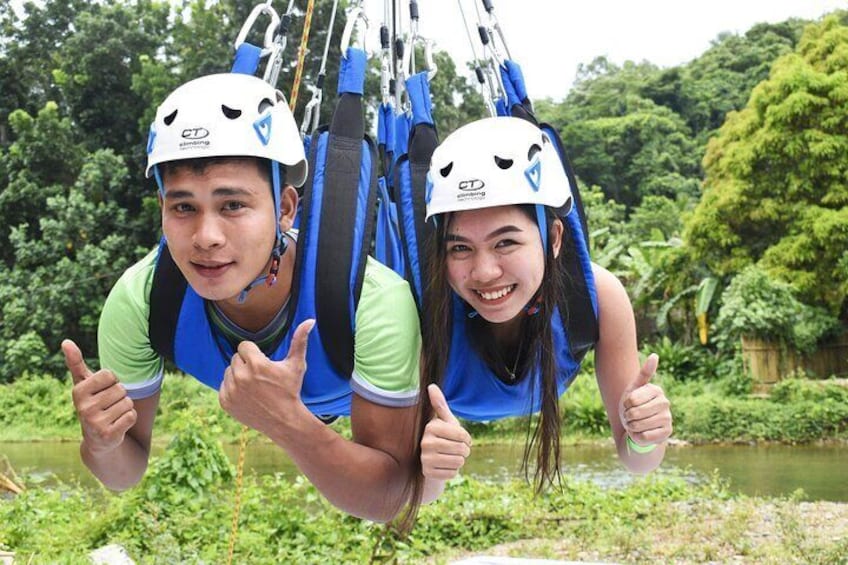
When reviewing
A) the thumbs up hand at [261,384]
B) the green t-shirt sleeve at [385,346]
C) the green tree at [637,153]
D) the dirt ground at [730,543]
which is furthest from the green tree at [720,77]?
the thumbs up hand at [261,384]

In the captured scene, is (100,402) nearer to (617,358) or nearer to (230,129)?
(230,129)

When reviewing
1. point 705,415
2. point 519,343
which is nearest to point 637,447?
point 519,343

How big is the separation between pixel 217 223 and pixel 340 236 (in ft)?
1.10

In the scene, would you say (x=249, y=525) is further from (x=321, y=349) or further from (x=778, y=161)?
(x=778, y=161)

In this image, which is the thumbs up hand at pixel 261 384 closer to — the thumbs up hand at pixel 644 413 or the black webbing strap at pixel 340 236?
the black webbing strap at pixel 340 236

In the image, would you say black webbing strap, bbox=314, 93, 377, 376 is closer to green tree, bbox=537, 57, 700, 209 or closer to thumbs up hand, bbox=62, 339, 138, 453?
thumbs up hand, bbox=62, 339, 138, 453

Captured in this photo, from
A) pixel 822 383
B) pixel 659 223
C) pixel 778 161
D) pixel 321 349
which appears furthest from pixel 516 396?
pixel 659 223

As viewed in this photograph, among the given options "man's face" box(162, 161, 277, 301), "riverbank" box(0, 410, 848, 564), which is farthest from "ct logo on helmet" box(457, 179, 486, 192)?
"riverbank" box(0, 410, 848, 564)

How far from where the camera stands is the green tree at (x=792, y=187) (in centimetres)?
1459

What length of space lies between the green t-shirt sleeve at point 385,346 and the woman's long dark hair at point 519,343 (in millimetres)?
42

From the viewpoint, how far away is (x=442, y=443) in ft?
7.65

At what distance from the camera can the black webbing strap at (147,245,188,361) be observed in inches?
103

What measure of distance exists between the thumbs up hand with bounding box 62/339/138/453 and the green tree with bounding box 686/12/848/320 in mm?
13358

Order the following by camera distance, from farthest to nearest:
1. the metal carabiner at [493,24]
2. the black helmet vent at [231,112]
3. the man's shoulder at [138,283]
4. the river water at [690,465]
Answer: the river water at [690,465]
the metal carabiner at [493,24]
the man's shoulder at [138,283]
the black helmet vent at [231,112]
